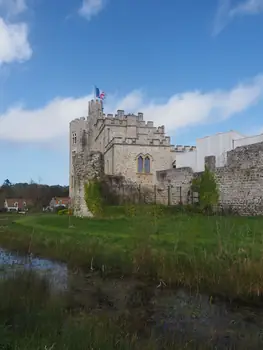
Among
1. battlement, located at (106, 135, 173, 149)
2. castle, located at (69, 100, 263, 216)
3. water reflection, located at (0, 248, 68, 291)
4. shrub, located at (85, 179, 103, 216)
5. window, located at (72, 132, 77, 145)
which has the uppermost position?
window, located at (72, 132, 77, 145)

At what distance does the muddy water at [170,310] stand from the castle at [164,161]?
15.1 meters

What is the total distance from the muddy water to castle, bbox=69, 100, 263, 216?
15068 millimetres

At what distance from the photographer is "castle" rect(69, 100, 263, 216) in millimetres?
22578

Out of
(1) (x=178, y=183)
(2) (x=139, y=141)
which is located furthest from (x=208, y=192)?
(2) (x=139, y=141)

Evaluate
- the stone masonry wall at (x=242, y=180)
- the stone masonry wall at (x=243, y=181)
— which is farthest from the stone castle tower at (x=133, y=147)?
the stone masonry wall at (x=243, y=181)

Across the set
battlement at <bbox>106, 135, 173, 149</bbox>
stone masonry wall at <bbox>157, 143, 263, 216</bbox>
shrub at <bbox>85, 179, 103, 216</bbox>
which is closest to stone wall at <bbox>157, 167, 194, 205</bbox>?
stone masonry wall at <bbox>157, 143, 263, 216</bbox>

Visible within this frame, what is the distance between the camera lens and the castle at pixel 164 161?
22.6 meters

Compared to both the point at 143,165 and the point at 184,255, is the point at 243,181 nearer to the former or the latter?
the point at 184,255

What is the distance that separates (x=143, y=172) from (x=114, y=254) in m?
27.1

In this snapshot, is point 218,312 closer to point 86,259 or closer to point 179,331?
point 179,331

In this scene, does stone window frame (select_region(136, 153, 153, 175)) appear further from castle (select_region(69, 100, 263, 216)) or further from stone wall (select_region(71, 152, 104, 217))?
stone wall (select_region(71, 152, 104, 217))

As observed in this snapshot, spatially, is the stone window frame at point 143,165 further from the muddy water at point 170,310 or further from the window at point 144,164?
the muddy water at point 170,310

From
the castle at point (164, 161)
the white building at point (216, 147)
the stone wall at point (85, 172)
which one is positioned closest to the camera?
the castle at point (164, 161)

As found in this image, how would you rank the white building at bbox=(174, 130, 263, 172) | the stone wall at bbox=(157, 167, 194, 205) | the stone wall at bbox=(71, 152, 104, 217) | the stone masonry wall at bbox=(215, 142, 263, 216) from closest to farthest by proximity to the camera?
the stone masonry wall at bbox=(215, 142, 263, 216), the stone wall at bbox=(71, 152, 104, 217), the white building at bbox=(174, 130, 263, 172), the stone wall at bbox=(157, 167, 194, 205)
